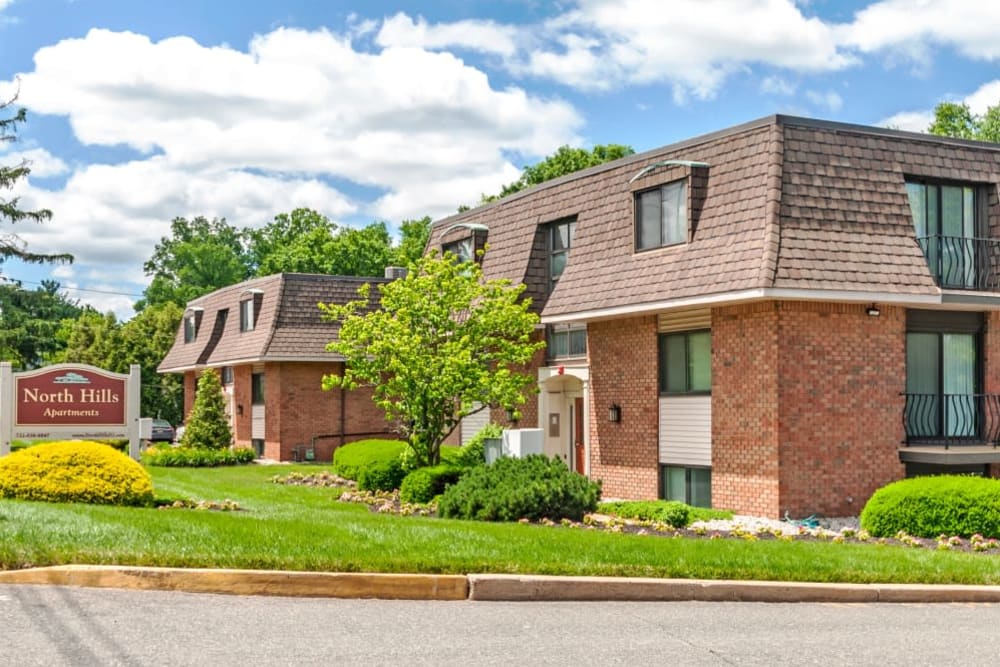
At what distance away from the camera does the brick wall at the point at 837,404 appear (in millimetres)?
18438

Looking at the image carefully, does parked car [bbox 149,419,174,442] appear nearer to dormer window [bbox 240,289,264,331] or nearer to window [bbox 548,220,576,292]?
dormer window [bbox 240,289,264,331]

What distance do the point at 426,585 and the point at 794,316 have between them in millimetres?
10268

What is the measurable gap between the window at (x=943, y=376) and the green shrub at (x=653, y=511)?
15.8 feet

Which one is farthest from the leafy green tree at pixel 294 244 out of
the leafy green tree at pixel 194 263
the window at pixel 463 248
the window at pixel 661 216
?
the window at pixel 661 216

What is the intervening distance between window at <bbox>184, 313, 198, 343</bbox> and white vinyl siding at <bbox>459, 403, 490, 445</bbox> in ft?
67.1

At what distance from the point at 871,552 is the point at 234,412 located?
104ft

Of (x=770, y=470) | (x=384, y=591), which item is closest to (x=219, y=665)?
(x=384, y=591)

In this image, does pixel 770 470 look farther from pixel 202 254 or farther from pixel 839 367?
pixel 202 254

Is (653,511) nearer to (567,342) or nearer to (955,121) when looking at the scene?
(567,342)

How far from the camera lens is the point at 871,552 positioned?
1330 cm

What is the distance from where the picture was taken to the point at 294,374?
123 feet

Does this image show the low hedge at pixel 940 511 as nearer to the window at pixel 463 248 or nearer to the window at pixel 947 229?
the window at pixel 947 229

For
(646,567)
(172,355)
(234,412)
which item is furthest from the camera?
(172,355)

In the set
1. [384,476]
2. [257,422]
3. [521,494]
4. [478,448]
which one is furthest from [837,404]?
[257,422]
